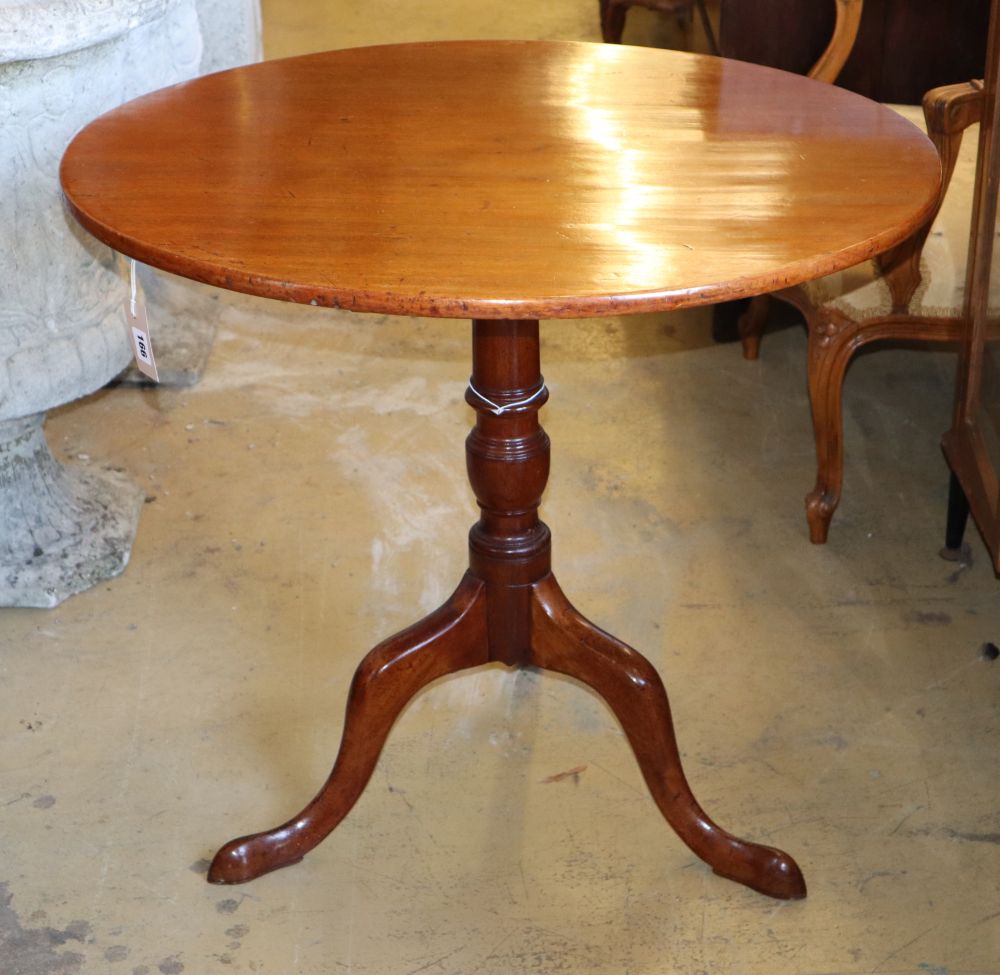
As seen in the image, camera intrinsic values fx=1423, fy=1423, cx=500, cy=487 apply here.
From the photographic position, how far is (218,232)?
146cm

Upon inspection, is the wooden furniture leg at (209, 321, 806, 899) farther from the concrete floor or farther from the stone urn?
the stone urn

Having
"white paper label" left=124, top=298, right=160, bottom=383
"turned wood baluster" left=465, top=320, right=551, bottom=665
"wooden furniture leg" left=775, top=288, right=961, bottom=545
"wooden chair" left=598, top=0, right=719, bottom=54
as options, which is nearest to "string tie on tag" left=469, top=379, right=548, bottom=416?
"turned wood baluster" left=465, top=320, right=551, bottom=665

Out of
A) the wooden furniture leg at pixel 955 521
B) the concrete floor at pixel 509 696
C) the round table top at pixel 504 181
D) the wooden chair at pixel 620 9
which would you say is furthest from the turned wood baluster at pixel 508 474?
the wooden chair at pixel 620 9

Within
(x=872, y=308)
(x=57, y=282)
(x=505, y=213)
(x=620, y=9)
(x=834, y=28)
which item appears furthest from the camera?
(x=620, y=9)

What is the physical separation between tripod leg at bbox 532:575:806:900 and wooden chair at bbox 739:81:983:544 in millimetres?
826

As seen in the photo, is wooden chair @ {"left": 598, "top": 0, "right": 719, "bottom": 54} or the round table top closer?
the round table top

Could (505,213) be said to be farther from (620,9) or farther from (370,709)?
(620,9)

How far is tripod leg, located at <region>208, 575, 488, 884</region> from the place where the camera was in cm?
187

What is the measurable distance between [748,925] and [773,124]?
1.03 m

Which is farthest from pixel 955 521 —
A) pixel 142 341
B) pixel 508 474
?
pixel 142 341

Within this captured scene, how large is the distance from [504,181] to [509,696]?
0.93m

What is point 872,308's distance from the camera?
2455mm

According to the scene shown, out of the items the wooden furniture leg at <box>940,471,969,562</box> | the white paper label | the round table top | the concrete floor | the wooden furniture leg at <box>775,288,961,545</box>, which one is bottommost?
the concrete floor

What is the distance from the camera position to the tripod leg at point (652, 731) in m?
1.85
